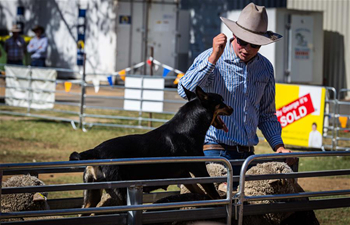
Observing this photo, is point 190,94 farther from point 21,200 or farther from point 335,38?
point 335,38

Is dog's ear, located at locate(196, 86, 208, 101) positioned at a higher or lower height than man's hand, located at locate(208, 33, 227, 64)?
lower

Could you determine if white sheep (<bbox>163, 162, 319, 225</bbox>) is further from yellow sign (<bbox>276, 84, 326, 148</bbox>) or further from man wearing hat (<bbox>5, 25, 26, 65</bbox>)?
man wearing hat (<bbox>5, 25, 26, 65</bbox>)

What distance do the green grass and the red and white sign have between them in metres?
0.78

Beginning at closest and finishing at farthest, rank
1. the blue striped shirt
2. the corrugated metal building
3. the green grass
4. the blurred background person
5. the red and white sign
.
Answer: the blue striped shirt, the green grass, the blurred background person, the red and white sign, the corrugated metal building

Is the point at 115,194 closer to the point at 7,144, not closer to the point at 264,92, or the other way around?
the point at 264,92

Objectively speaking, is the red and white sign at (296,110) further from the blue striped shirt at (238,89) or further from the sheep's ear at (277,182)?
the sheep's ear at (277,182)

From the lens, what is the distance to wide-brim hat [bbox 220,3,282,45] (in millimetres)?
4473

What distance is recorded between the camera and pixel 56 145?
39.9 feet

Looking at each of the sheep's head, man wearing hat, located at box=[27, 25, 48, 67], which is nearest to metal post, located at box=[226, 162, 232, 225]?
the sheep's head

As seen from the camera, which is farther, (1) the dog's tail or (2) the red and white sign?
(2) the red and white sign

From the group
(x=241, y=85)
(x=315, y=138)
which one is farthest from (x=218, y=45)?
(x=315, y=138)

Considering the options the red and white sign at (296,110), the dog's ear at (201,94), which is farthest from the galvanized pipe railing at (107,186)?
the red and white sign at (296,110)

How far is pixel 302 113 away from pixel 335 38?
11.3m

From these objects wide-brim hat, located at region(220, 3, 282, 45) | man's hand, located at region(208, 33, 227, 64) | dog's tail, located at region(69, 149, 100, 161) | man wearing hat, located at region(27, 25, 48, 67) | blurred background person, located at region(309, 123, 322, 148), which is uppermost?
man wearing hat, located at region(27, 25, 48, 67)
